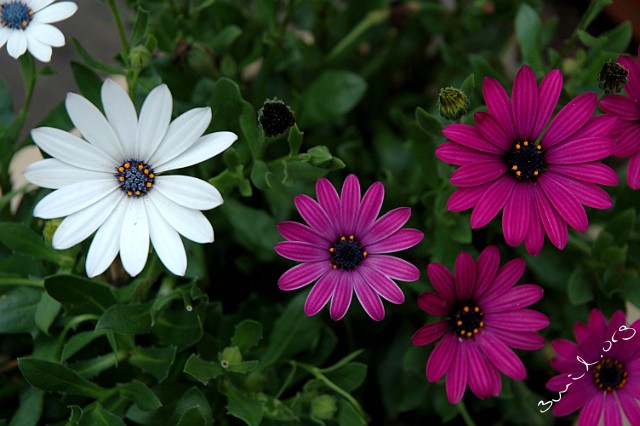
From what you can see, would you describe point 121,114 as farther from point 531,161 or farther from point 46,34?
point 531,161

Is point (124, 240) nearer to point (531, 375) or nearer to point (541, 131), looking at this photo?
point (541, 131)

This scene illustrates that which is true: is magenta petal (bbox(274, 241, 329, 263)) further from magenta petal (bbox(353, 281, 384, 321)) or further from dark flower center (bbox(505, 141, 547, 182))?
dark flower center (bbox(505, 141, 547, 182))

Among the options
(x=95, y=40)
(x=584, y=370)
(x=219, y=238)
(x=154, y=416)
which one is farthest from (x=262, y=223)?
(x=95, y=40)

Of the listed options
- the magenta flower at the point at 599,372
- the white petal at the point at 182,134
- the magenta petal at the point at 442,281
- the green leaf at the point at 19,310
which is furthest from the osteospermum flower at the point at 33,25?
→ the magenta flower at the point at 599,372

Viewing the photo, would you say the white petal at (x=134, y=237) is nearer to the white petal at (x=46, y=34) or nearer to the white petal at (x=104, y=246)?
A: the white petal at (x=104, y=246)

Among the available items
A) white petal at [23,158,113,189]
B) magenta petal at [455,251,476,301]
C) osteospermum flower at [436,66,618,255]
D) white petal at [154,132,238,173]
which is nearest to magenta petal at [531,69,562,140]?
osteospermum flower at [436,66,618,255]

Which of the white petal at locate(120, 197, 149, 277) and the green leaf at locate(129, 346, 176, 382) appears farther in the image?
the green leaf at locate(129, 346, 176, 382)
